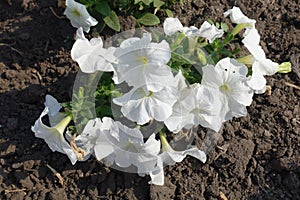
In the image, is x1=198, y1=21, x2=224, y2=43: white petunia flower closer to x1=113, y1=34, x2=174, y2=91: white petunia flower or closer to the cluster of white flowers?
the cluster of white flowers

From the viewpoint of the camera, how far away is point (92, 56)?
2.51m

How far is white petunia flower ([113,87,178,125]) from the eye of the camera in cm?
236

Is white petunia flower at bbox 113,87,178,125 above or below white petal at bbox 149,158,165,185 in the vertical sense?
above

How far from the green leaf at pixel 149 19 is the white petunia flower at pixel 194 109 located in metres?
0.90

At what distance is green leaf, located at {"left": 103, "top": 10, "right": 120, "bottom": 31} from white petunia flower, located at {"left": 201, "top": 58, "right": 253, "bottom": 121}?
86cm

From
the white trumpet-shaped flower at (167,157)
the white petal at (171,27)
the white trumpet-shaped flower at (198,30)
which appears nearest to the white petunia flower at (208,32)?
the white trumpet-shaped flower at (198,30)

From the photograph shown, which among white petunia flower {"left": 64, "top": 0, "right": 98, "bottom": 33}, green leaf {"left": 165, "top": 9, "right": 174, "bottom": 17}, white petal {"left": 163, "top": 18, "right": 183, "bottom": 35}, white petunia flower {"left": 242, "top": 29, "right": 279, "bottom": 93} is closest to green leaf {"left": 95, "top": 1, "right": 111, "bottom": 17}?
white petunia flower {"left": 64, "top": 0, "right": 98, "bottom": 33}

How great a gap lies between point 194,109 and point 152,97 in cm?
26

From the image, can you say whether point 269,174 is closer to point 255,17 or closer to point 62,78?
point 255,17

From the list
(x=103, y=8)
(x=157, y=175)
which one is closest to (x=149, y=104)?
(x=157, y=175)

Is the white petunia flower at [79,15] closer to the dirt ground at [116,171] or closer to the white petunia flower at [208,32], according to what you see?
the dirt ground at [116,171]

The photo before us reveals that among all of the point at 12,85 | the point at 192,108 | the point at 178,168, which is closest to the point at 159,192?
the point at 178,168

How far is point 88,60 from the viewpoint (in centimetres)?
251

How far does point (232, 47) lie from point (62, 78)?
1.15m
